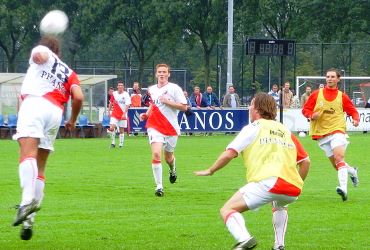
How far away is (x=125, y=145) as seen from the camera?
117 ft

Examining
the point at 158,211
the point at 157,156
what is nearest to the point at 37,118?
the point at 158,211

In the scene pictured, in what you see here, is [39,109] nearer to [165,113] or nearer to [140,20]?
[165,113]

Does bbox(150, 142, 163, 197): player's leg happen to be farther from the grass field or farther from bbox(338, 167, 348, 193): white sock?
bbox(338, 167, 348, 193): white sock

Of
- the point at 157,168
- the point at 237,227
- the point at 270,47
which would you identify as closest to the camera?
the point at 237,227

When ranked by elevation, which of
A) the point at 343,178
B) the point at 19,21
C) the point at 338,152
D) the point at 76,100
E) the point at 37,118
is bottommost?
the point at 343,178

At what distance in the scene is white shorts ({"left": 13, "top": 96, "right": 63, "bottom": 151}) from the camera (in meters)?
11.4

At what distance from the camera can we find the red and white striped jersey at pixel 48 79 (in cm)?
1167

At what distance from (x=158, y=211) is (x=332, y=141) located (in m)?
3.87

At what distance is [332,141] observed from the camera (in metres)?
17.8

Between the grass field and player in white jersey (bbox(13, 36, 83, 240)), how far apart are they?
0.84 meters

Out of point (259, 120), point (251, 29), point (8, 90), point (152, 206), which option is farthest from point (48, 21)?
point (251, 29)

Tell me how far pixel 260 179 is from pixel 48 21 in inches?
126

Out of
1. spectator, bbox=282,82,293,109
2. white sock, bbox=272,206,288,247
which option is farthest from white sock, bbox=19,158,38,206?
spectator, bbox=282,82,293,109

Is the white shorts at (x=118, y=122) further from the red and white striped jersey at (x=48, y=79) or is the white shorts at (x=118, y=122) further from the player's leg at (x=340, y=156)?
the red and white striped jersey at (x=48, y=79)
